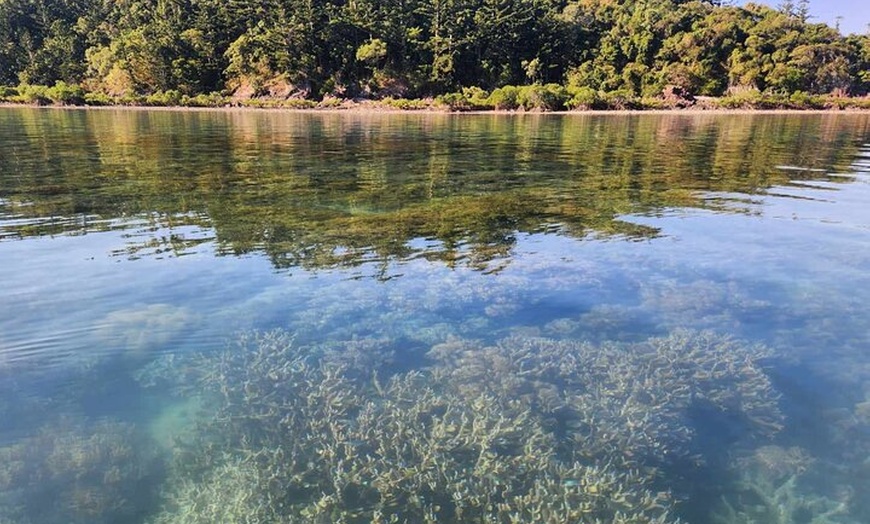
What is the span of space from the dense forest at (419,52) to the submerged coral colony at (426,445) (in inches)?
3701

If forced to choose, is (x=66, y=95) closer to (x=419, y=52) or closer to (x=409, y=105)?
(x=409, y=105)

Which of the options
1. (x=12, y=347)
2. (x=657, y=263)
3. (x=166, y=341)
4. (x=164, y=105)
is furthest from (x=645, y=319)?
(x=164, y=105)

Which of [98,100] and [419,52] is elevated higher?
[419,52]

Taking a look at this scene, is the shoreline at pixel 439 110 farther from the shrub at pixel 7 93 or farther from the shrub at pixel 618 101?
the shrub at pixel 7 93

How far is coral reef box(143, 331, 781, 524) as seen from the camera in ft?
15.1

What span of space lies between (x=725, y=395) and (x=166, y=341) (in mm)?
6806

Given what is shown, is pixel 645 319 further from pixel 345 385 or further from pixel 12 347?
pixel 12 347

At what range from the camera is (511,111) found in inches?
3445

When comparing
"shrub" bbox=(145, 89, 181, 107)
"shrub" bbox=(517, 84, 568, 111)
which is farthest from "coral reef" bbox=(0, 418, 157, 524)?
"shrub" bbox=(145, 89, 181, 107)

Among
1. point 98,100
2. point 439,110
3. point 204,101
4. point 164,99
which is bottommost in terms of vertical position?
point 439,110

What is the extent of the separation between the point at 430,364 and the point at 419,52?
118 metres

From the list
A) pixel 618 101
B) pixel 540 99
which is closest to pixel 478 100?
pixel 540 99

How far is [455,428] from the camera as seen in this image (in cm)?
546

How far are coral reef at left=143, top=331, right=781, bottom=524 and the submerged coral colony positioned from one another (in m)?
0.02
